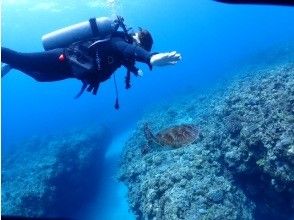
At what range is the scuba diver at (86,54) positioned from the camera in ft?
16.7

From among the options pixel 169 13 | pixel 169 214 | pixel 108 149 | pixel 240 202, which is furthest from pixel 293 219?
pixel 169 13

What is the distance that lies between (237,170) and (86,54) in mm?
6781

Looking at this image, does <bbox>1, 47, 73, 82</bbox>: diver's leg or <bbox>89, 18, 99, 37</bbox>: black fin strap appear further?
<bbox>1, 47, 73, 82</bbox>: diver's leg

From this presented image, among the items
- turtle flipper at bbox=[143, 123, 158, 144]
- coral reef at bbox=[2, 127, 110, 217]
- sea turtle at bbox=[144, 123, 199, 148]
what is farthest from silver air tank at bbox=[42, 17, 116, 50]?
coral reef at bbox=[2, 127, 110, 217]

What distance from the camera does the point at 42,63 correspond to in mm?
5691

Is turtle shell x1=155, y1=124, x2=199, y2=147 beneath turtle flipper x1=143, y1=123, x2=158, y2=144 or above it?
above

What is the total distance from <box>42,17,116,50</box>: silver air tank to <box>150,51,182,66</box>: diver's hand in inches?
69.4

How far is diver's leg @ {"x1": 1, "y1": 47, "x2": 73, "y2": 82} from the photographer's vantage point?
547 cm

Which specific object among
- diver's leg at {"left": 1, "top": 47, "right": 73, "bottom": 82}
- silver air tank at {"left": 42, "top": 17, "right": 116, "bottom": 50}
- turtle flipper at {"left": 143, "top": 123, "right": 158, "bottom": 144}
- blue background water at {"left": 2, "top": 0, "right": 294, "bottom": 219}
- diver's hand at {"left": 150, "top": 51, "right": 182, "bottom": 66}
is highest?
diver's hand at {"left": 150, "top": 51, "right": 182, "bottom": 66}

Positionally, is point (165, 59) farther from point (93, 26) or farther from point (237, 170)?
point (237, 170)

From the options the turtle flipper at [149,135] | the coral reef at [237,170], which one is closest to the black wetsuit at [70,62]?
the coral reef at [237,170]

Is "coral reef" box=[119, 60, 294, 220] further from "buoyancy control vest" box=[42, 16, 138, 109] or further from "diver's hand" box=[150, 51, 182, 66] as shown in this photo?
"diver's hand" box=[150, 51, 182, 66]

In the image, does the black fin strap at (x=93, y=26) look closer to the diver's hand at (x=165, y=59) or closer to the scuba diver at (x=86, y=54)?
the scuba diver at (x=86, y=54)

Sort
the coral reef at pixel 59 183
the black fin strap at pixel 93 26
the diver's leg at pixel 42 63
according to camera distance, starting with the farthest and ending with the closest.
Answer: the coral reef at pixel 59 183 → the diver's leg at pixel 42 63 → the black fin strap at pixel 93 26
